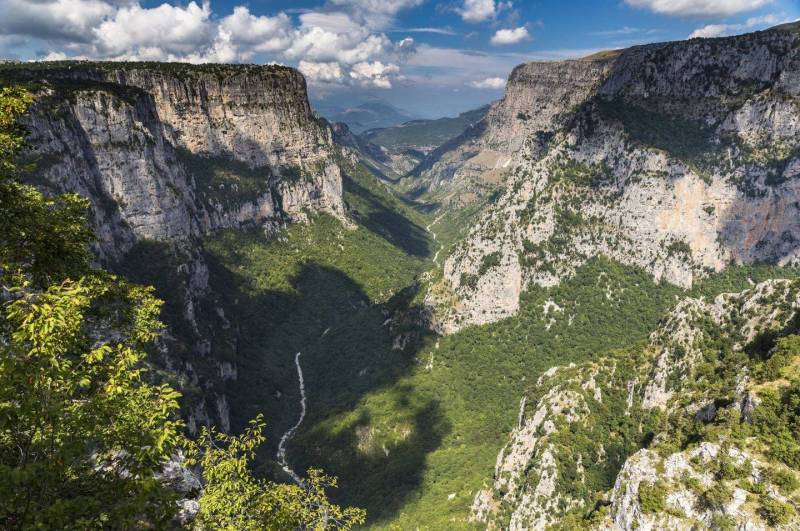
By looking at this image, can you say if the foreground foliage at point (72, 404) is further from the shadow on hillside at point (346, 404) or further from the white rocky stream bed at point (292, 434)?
the white rocky stream bed at point (292, 434)

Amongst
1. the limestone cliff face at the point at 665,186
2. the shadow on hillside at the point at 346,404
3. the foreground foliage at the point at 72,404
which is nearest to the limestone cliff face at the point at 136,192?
the shadow on hillside at the point at 346,404

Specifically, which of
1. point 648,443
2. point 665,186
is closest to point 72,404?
point 648,443

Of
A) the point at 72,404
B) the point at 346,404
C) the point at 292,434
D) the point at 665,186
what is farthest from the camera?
the point at 346,404

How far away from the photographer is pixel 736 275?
139000 mm

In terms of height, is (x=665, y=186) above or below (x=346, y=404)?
above

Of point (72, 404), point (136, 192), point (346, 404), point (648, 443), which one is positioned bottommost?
point (346, 404)

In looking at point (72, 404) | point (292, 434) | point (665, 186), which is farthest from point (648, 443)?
point (292, 434)

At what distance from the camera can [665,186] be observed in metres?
147

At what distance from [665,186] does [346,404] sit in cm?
12960

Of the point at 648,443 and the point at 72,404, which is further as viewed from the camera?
the point at 648,443

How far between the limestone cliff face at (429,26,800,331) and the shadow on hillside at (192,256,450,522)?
3006 cm

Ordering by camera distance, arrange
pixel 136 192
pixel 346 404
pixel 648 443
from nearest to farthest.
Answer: pixel 648 443 → pixel 346 404 → pixel 136 192

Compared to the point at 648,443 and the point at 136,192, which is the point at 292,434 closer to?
the point at 136,192

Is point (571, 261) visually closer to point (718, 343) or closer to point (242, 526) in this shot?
point (718, 343)
